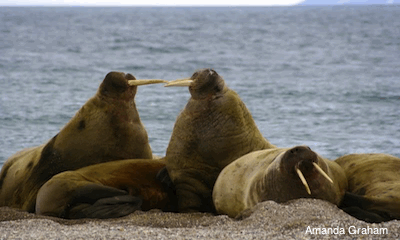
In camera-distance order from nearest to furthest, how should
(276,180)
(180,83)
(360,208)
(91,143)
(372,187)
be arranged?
(276,180) < (360,208) < (372,187) < (180,83) < (91,143)

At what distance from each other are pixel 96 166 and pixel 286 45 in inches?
1564

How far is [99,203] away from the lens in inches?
241

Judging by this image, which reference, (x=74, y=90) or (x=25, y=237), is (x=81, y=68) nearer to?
(x=74, y=90)

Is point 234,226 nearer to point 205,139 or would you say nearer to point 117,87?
point 205,139

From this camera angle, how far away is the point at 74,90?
21.2m

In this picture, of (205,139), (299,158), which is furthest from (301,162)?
(205,139)

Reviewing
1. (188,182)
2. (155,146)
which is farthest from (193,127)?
(155,146)

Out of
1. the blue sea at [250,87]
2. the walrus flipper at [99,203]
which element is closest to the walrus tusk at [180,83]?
the walrus flipper at [99,203]

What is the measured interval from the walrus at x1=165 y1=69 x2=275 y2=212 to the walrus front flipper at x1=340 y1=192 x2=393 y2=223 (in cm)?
109

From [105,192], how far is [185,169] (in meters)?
0.72

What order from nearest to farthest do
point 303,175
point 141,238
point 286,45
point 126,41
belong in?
point 141,238, point 303,175, point 286,45, point 126,41

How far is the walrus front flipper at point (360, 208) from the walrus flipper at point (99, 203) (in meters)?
1.73

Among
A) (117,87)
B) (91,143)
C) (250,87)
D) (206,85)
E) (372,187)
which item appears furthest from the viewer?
(250,87)

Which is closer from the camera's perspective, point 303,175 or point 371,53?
point 303,175
